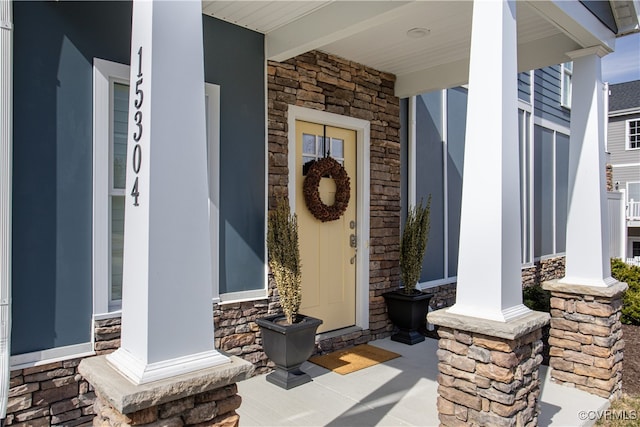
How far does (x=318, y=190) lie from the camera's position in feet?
15.1

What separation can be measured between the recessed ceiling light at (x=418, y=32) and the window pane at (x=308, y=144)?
1.36m

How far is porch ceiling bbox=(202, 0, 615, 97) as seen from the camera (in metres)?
3.47

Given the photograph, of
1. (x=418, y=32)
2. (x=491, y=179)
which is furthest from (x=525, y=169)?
Result: (x=491, y=179)

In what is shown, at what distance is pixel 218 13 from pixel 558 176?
26.6 ft

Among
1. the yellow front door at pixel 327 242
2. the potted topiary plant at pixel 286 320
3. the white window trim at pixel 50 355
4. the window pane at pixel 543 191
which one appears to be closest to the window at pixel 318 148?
the yellow front door at pixel 327 242

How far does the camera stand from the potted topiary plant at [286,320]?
370 cm

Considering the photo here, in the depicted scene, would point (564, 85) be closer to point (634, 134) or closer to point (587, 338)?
point (587, 338)

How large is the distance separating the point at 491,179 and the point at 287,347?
2.08 meters

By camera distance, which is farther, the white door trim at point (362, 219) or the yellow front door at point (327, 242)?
the white door trim at point (362, 219)

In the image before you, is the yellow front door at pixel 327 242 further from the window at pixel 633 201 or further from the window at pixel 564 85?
the window at pixel 633 201

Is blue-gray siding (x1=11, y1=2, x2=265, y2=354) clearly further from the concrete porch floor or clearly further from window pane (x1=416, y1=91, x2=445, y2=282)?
window pane (x1=416, y1=91, x2=445, y2=282)

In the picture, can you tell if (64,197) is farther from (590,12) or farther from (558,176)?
(558,176)

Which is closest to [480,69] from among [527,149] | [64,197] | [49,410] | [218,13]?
[218,13]

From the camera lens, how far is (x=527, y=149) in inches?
318
